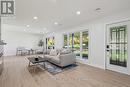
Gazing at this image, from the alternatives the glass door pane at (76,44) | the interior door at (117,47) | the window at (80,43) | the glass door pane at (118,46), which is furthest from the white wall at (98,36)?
the glass door pane at (76,44)

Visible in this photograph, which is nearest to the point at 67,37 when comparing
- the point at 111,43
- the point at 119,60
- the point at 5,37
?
the point at 111,43

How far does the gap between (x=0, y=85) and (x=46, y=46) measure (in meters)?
8.05

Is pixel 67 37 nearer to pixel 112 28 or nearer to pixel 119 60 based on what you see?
pixel 112 28

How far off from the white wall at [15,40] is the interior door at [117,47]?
26.9 ft

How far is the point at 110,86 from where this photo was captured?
2.43 metres

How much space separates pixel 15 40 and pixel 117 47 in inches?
350

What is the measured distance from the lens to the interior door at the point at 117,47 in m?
3.43

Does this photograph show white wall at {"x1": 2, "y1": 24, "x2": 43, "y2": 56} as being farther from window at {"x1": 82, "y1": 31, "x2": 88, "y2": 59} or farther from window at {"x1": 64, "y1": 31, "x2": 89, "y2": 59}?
window at {"x1": 82, "y1": 31, "x2": 88, "y2": 59}

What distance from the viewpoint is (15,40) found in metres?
8.80

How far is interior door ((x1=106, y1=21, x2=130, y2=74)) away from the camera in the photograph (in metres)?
3.43

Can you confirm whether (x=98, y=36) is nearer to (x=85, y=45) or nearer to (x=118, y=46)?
(x=118, y=46)

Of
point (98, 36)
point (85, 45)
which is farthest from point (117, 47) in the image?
point (85, 45)

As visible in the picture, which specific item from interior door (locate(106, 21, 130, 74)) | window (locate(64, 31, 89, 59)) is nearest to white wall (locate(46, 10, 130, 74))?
interior door (locate(106, 21, 130, 74))

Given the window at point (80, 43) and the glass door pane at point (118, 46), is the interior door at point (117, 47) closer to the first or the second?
the glass door pane at point (118, 46)
